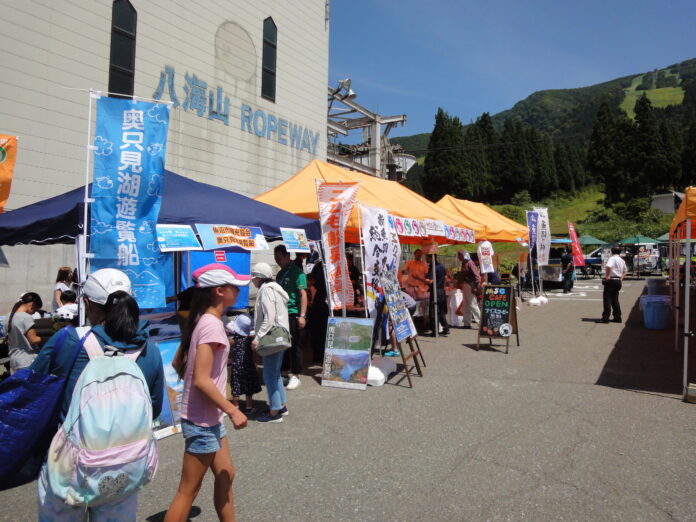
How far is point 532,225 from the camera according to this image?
17.0 meters

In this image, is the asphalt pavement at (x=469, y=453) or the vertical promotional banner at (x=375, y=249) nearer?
the asphalt pavement at (x=469, y=453)

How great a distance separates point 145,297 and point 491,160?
69.0 meters

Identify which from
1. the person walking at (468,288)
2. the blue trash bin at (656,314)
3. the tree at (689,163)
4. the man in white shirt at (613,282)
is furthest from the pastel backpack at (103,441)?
the tree at (689,163)

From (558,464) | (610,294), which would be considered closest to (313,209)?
(558,464)

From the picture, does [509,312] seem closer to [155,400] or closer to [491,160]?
[155,400]

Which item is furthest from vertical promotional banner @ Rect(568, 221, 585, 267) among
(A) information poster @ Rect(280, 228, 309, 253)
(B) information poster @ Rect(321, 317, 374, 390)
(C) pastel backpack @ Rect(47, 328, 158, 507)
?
(C) pastel backpack @ Rect(47, 328, 158, 507)

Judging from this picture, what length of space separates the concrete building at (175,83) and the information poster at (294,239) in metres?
4.01

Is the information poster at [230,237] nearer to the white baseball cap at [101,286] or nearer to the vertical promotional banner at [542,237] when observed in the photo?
the white baseball cap at [101,286]

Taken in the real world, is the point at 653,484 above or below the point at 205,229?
Answer: below

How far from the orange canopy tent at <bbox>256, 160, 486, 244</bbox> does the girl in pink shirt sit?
625 cm

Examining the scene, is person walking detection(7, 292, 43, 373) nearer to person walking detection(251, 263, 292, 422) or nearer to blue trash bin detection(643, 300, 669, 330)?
person walking detection(251, 263, 292, 422)

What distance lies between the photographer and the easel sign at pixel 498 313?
30.9 feet

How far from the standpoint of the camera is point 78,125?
12.0 m

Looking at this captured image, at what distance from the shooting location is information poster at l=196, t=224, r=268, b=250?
20.2 ft
